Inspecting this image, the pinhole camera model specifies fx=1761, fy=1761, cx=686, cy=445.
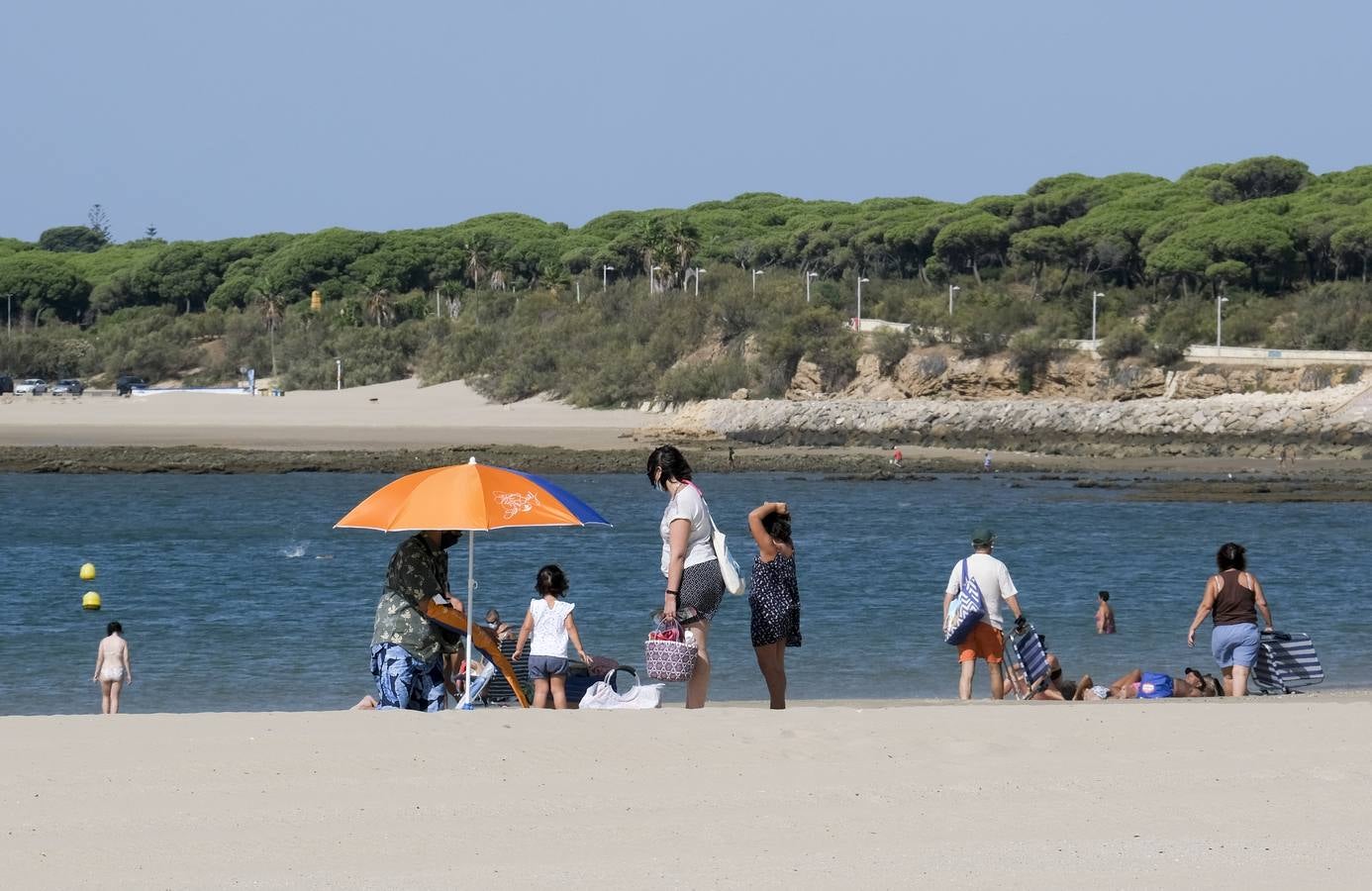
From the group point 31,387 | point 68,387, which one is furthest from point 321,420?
point 31,387

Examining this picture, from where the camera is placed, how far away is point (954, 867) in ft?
20.5

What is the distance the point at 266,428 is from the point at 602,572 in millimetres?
38119

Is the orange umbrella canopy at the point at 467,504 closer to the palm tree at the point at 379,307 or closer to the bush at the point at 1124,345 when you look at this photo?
the bush at the point at 1124,345

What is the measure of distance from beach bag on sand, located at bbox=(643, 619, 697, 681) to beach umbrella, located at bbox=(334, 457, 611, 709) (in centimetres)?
76

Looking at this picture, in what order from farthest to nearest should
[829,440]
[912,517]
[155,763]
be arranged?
[829,440]
[912,517]
[155,763]

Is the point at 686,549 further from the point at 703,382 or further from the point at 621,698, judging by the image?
the point at 703,382

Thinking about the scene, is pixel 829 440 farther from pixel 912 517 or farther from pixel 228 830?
pixel 228 830


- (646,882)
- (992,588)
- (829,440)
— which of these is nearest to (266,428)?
(829,440)

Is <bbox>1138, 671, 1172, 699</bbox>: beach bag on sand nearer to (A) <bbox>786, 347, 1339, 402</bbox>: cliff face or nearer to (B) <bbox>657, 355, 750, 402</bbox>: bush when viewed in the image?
(A) <bbox>786, 347, 1339, 402</bbox>: cliff face

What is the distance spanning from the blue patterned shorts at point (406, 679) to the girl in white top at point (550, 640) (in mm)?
921

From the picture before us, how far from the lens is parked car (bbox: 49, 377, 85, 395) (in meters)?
79.9

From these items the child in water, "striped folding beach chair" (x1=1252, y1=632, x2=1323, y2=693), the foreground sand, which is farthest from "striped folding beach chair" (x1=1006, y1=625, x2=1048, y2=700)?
the child in water

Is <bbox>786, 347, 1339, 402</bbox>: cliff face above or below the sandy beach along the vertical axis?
above

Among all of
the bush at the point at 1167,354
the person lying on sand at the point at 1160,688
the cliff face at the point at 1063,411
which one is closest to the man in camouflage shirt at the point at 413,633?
the person lying on sand at the point at 1160,688
